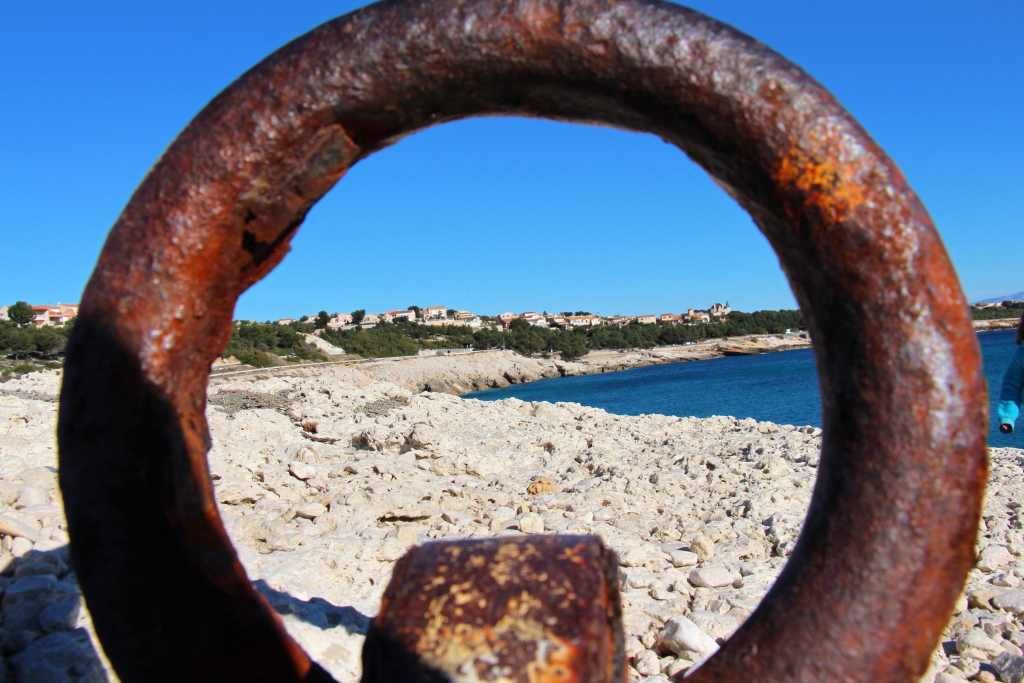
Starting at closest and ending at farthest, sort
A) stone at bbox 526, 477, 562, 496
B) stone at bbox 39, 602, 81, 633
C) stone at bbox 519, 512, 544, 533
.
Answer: stone at bbox 39, 602, 81, 633, stone at bbox 519, 512, 544, 533, stone at bbox 526, 477, 562, 496

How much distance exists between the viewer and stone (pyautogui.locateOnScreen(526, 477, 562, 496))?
5.58 metres

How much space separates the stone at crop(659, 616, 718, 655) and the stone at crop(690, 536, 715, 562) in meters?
1.09

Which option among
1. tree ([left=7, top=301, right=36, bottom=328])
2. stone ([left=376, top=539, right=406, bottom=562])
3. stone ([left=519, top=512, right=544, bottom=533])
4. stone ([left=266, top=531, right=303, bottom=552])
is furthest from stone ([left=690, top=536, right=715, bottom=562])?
tree ([left=7, top=301, right=36, bottom=328])

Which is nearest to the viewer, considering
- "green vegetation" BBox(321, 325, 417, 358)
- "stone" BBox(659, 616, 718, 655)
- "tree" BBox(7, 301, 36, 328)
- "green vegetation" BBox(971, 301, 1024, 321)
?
"stone" BBox(659, 616, 718, 655)

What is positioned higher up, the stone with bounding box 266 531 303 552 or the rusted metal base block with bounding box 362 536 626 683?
the rusted metal base block with bounding box 362 536 626 683

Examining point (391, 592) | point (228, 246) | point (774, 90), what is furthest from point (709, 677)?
point (228, 246)

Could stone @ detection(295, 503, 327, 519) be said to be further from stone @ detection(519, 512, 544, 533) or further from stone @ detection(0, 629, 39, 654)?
stone @ detection(0, 629, 39, 654)

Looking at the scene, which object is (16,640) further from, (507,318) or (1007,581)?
(507,318)

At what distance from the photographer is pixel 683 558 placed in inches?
149

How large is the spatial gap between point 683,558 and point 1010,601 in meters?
1.57

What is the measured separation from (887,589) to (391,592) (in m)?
0.80

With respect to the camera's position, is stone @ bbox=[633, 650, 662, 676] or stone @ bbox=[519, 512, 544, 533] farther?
stone @ bbox=[519, 512, 544, 533]

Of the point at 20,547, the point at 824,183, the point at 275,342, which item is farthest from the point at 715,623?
the point at 275,342

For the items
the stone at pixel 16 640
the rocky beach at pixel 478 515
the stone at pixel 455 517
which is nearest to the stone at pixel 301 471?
the rocky beach at pixel 478 515
